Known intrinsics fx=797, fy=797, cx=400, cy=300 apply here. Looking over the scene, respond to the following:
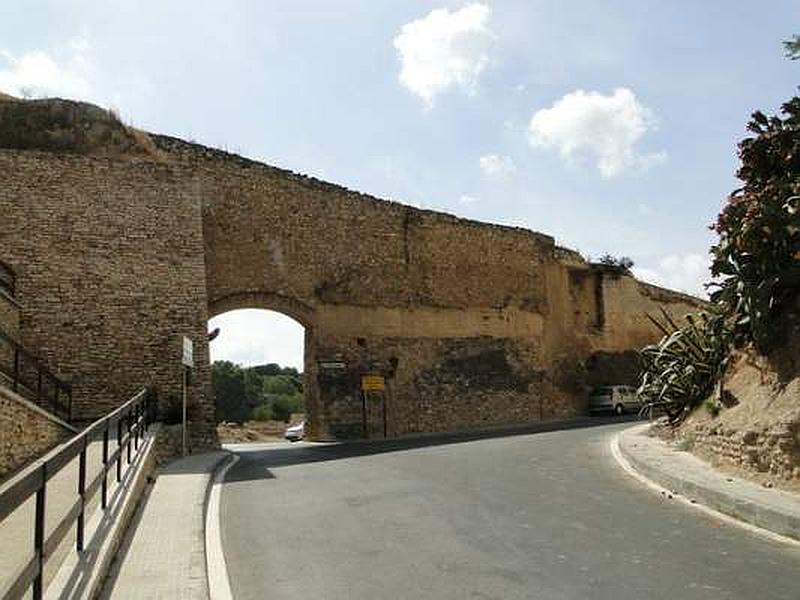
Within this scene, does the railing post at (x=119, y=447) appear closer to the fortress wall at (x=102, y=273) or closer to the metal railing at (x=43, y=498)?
the metal railing at (x=43, y=498)

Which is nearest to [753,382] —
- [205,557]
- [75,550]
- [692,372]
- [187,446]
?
[692,372]

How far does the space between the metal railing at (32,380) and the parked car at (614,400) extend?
72.0ft

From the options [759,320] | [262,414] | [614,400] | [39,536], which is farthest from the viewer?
[262,414]

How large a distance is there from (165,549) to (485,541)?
2913 mm

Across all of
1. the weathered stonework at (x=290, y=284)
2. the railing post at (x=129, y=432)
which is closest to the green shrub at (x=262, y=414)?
the weathered stonework at (x=290, y=284)

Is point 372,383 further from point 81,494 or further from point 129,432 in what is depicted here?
point 81,494

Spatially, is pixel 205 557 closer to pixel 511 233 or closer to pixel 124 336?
pixel 124 336

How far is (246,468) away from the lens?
1459 centimetres

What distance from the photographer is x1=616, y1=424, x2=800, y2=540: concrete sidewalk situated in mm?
7895

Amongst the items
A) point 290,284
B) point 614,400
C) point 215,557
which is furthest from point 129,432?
point 614,400

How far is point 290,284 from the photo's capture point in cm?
2441

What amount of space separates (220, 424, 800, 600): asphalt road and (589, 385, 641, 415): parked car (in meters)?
21.0

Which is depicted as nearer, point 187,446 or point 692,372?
point 692,372

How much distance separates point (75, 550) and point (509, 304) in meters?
26.0
